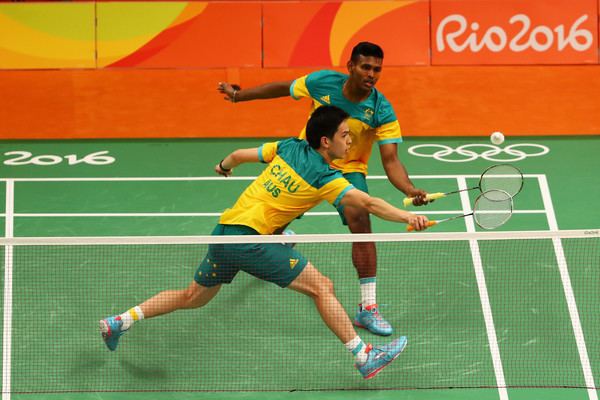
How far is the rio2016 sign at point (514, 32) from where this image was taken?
1207 centimetres

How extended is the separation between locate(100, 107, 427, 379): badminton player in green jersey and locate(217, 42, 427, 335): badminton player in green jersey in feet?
2.44

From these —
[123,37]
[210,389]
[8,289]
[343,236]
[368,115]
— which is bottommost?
[210,389]

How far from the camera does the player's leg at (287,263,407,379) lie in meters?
7.88

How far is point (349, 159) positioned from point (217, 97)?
3592 mm

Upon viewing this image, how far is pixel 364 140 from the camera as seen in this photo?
886 centimetres

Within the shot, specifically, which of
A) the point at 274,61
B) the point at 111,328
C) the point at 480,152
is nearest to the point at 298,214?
the point at 111,328

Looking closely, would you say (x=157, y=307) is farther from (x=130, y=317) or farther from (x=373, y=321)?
(x=373, y=321)

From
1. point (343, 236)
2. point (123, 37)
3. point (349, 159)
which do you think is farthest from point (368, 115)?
point (123, 37)

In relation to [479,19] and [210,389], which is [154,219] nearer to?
[210,389]

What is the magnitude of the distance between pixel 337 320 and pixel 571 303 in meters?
2.27

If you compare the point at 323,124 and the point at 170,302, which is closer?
the point at 323,124

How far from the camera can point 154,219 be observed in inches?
414

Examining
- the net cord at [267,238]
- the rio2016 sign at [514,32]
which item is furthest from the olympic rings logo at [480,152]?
the net cord at [267,238]

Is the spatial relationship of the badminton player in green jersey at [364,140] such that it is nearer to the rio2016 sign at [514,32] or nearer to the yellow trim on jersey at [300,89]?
the yellow trim on jersey at [300,89]
